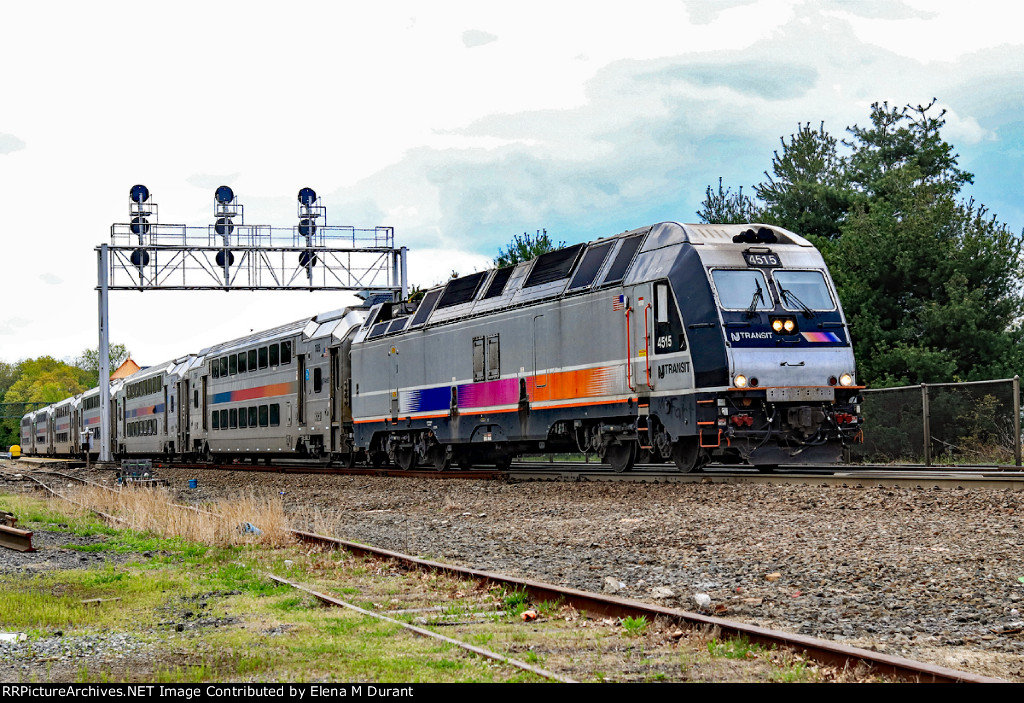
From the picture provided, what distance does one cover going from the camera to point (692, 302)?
16.0 metres

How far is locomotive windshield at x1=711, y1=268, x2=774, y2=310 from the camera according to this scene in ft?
52.3

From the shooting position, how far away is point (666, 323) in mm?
16375

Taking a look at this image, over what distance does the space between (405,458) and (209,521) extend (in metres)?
12.0

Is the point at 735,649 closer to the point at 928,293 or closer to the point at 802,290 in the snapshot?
the point at 802,290

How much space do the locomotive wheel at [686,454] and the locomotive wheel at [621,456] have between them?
107cm

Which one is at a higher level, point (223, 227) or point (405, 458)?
point (223, 227)

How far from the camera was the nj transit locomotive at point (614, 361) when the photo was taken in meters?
15.7

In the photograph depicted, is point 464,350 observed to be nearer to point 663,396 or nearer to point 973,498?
point 663,396

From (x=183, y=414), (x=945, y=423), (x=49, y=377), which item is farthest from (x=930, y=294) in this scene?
(x=49, y=377)

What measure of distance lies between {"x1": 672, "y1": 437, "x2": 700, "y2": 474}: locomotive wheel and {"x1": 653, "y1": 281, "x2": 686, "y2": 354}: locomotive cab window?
1.44 metres

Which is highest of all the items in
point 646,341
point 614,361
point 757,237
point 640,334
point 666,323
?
point 757,237

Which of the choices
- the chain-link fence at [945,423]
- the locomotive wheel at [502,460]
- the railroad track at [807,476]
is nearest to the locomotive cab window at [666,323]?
the railroad track at [807,476]

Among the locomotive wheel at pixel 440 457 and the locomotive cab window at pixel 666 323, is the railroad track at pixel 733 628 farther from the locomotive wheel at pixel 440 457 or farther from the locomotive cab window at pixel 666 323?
the locomotive wheel at pixel 440 457
